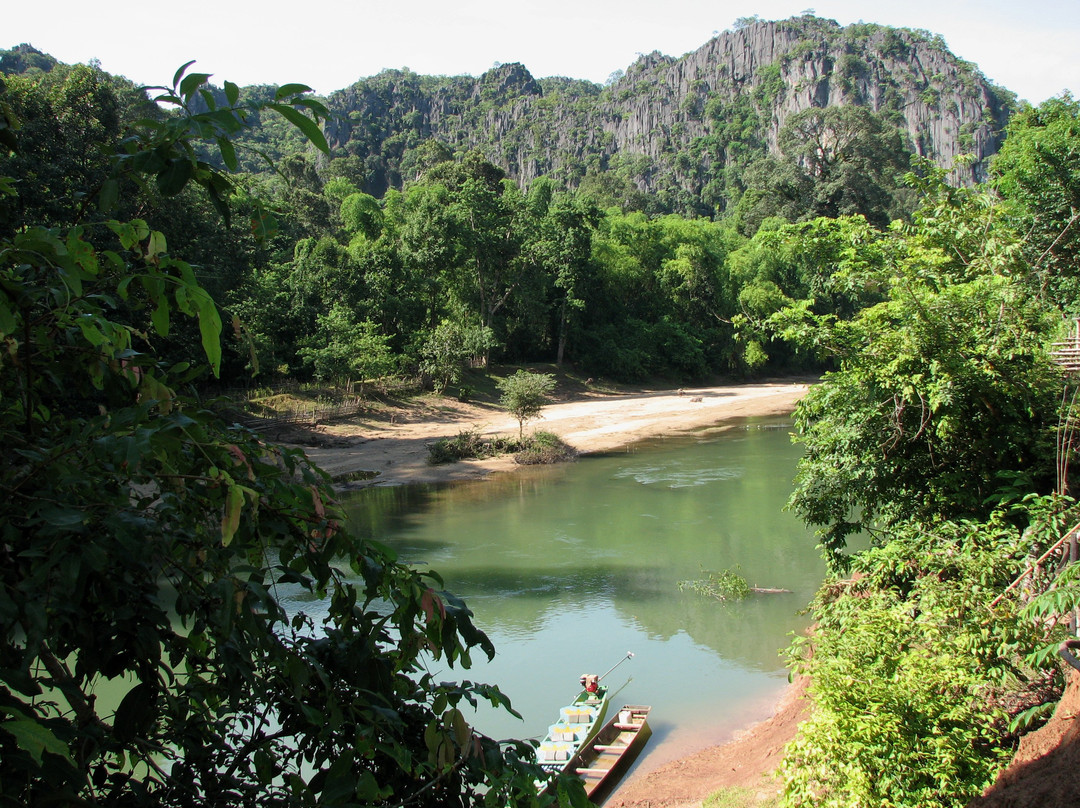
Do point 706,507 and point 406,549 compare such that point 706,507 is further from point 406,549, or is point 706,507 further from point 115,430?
point 115,430

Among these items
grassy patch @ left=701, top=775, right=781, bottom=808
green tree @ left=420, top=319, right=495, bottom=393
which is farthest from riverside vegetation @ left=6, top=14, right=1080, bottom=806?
green tree @ left=420, top=319, right=495, bottom=393

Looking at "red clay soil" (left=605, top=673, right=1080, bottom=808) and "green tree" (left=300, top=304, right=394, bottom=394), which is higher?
"green tree" (left=300, top=304, right=394, bottom=394)

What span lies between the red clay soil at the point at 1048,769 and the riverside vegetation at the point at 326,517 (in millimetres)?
299

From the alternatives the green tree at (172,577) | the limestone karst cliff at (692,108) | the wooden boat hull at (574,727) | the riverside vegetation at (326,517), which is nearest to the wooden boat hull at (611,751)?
the wooden boat hull at (574,727)

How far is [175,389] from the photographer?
2.05 meters

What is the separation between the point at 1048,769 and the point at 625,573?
11295mm

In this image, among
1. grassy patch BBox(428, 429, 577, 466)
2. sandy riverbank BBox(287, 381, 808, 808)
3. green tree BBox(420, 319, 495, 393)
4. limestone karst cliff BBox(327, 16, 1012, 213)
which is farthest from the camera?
limestone karst cliff BBox(327, 16, 1012, 213)

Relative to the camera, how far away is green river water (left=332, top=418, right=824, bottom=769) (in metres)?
11.1

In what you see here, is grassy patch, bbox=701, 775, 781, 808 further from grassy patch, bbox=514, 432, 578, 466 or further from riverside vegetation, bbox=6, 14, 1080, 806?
grassy patch, bbox=514, 432, 578, 466

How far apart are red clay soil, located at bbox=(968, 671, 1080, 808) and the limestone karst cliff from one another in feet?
317

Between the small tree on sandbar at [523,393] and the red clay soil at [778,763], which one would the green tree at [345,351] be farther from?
the red clay soil at [778,763]

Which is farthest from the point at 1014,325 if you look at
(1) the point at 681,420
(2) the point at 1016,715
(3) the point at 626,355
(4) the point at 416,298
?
(3) the point at 626,355

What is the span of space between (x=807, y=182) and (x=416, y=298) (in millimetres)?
34288

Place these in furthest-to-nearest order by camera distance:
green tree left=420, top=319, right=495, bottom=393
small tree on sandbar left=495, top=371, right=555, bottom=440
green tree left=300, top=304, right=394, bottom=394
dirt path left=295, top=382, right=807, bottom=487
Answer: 1. green tree left=420, top=319, right=495, bottom=393
2. green tree left=300, top=304, right=394, bottom=394
3. small tree on sandbar left=495, top=371, right=555, bottom=440
4. dirt path left=295, top=382, right=807, bottom=487
